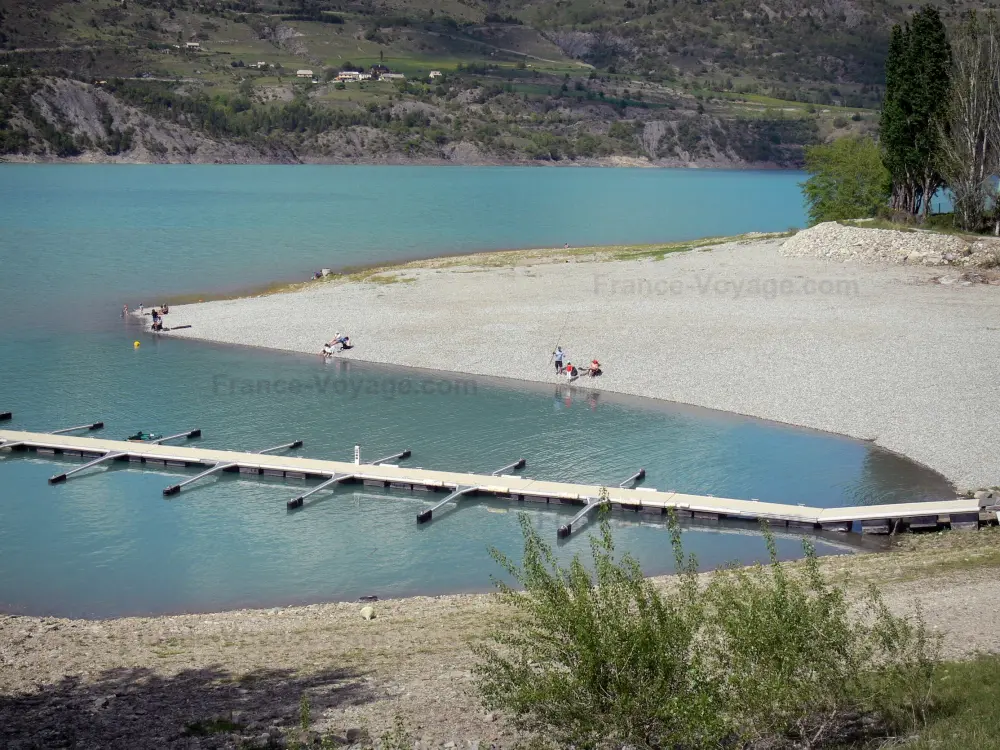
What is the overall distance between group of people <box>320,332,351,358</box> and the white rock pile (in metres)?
30.5

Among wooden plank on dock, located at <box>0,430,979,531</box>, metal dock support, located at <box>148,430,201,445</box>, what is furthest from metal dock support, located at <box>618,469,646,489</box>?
metal dock support, located at <box>148,430,201,445</box>

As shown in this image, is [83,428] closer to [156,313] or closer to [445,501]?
[445,501]

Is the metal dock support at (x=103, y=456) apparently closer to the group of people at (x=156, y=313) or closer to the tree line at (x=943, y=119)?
the group of people at (x=156, y=313)

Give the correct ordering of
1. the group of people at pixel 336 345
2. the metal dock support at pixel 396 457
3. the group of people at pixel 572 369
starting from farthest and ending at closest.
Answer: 1. the group of people at pixel 336 345
2. the group of people at pixel 572 369
3. the metal dock support at pixel 396 457

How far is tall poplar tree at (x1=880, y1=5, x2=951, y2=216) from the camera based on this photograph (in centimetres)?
7200

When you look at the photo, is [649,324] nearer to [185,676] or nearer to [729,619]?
[185,676]

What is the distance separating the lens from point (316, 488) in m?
36.7

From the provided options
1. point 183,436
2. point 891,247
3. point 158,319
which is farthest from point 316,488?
point 891,247

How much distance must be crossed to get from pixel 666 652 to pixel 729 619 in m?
Result: 1.09

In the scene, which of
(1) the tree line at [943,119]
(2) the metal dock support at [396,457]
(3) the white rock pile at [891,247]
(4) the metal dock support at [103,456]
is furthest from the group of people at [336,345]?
(1) the tree line at [943,119]

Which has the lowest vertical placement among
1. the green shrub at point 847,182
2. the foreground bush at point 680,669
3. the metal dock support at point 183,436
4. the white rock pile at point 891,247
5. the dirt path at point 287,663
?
the metal dock support at point 183,436

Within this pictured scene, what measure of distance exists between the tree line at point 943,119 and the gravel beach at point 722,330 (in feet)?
22.1

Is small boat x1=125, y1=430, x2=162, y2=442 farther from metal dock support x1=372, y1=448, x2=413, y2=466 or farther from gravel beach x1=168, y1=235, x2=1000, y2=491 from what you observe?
gravel beach x1=168, y1=235, x2=1000, y2=491

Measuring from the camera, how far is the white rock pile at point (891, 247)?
212ft
